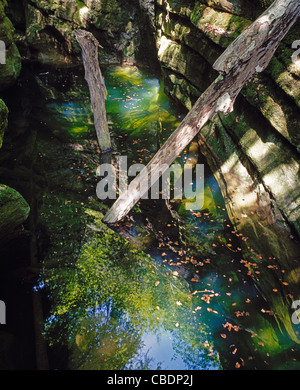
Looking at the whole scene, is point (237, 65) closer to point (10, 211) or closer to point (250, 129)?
point (250, 129)

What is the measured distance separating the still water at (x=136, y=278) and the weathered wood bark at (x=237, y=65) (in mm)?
1513

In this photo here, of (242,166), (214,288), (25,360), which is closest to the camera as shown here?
(25,360)

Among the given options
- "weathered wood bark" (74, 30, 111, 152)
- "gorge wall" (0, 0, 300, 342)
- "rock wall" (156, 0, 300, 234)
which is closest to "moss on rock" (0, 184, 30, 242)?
"gorge wall" (0, 0, 300, 342)

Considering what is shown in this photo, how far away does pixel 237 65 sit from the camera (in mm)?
4004

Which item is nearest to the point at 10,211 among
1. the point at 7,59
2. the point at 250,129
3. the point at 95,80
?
the point at 95,80

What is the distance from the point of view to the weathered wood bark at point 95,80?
6.61 meters

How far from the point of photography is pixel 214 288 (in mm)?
4645

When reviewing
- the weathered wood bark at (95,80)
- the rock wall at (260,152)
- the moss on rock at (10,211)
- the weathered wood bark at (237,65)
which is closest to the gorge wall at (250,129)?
the rock wall at (260,152)

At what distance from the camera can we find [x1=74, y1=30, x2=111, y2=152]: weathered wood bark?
6613 mm

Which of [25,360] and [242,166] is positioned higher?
[242,166]

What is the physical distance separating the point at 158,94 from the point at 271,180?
792 centimetres

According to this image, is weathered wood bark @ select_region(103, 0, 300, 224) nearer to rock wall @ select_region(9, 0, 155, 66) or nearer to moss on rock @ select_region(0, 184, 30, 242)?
moss on rock @ select_region(0, 184, 30, 242)

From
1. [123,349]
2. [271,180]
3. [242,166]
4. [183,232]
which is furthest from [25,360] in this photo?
[242,166]

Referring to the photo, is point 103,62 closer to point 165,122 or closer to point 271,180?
point 165,122
